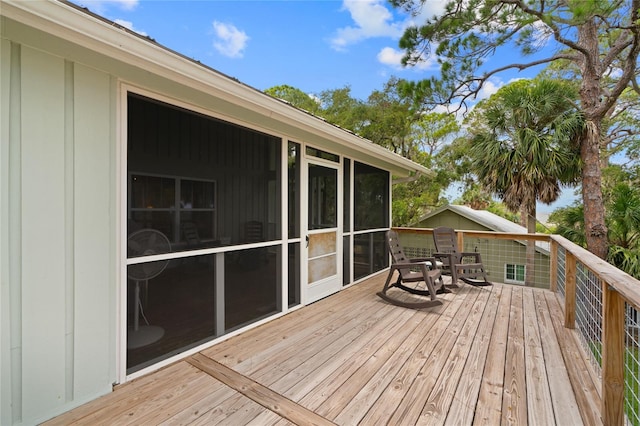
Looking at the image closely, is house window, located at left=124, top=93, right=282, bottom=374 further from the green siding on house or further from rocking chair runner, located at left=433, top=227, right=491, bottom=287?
the green siding on house

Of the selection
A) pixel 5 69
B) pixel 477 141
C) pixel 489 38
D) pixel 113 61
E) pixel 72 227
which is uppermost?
pixel 489 38

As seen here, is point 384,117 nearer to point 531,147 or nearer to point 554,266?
point 531,147

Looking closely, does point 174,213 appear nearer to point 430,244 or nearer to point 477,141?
point 477,141

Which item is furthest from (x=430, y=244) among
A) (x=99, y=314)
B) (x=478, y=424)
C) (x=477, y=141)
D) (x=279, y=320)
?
(x=99, y=314)

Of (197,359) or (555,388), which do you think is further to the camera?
(197,359)

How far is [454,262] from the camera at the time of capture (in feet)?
15.4

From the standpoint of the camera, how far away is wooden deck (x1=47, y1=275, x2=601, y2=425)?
1789 millimetres

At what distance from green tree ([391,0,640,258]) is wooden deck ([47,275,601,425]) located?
4.36 meters

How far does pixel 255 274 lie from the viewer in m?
3.19

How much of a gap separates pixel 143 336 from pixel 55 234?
104 cm

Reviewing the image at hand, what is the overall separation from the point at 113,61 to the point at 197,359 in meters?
2.29

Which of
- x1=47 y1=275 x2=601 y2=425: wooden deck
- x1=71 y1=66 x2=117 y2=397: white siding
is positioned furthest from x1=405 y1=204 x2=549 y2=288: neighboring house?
x1=71 y1=66 x2=117 y2=397: white siding

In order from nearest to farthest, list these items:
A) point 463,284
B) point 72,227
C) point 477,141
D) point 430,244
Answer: point 72,227, point 463,284, point 477,141, point 430,244

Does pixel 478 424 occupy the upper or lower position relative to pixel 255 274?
lower
